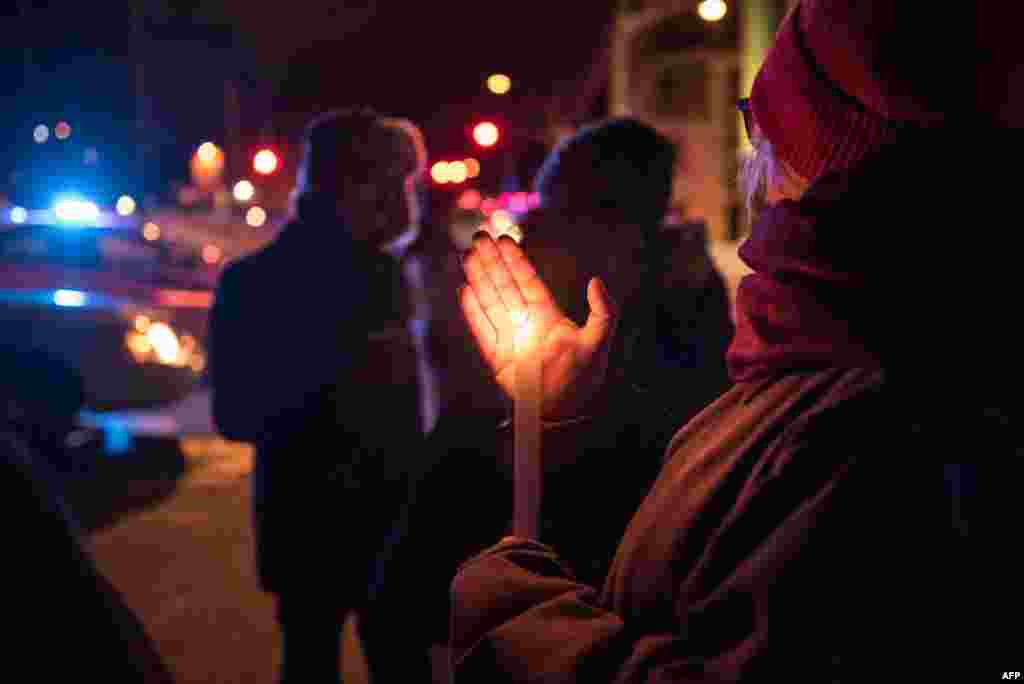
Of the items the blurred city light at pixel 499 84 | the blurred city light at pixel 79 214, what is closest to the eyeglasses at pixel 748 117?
the blurred city light at pixel 499 84

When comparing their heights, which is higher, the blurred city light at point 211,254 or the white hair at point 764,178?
the white hair at point 764,178

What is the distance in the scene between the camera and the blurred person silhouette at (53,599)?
1543 millimetres

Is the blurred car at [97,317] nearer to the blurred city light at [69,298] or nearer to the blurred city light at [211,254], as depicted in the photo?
the blurred city light at [69,298]

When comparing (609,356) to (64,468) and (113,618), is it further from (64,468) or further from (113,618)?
(64,468)

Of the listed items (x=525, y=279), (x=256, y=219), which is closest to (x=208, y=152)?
(x=525, y=279)

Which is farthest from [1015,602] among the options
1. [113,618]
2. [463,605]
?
[113,618]

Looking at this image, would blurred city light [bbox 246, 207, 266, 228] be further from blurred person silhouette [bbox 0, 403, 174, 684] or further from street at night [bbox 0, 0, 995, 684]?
blurred person silhouette [bbox 0, 403, 174, 684]

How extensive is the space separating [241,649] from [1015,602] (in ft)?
14.2

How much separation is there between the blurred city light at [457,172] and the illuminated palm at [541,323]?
251 cm

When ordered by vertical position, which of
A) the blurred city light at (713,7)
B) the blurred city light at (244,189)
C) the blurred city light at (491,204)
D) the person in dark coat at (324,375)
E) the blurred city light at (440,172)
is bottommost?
the person in dark coat at (324,375)

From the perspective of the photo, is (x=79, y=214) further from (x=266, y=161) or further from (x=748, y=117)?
(x=748, y=117)

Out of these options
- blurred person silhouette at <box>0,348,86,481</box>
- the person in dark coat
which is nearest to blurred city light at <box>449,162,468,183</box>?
the person in dark coat

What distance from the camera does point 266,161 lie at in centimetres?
461

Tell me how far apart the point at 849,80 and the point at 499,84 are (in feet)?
9.36
